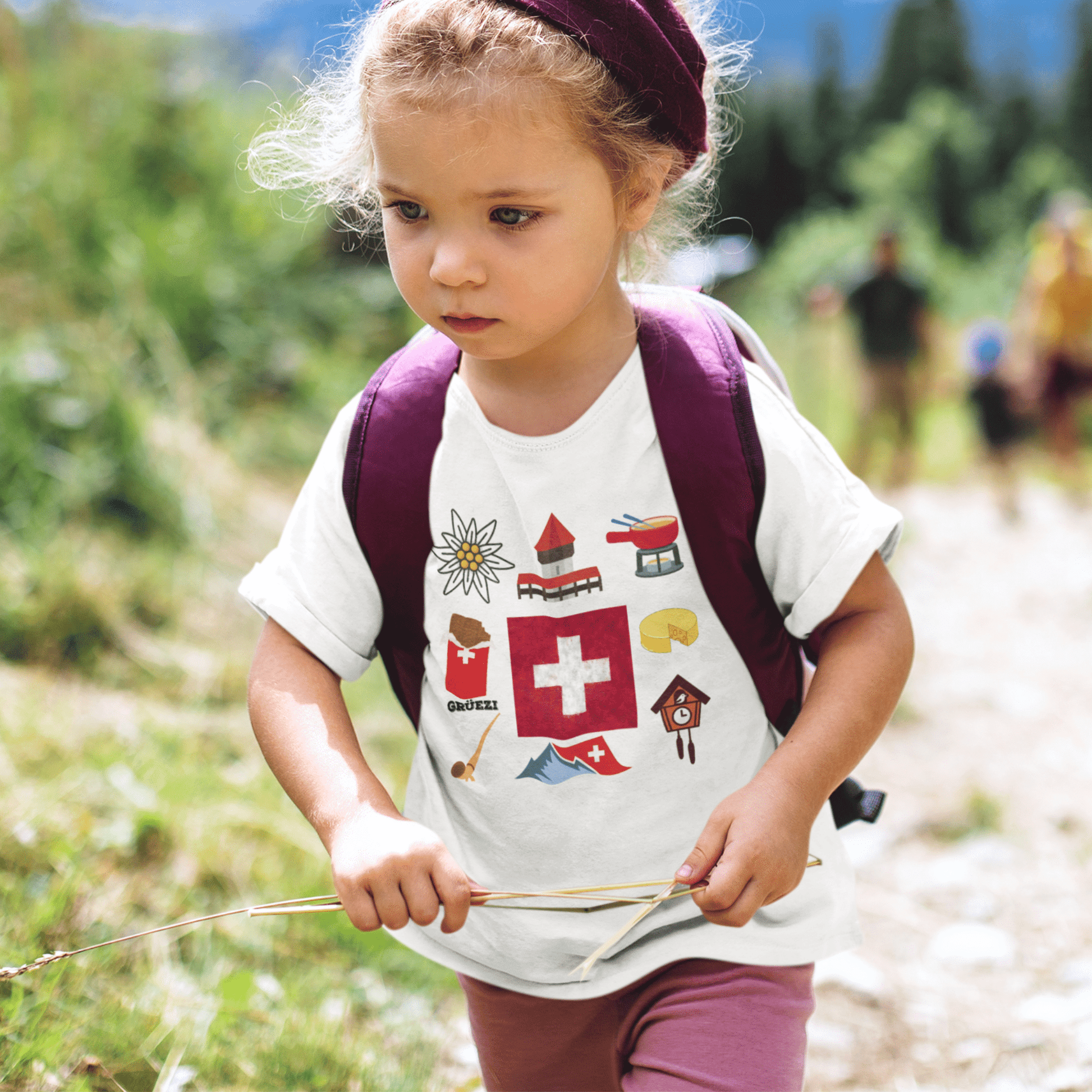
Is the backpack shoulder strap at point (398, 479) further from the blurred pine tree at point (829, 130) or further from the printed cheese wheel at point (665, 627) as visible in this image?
the blurred pine tree at point (829, 130)

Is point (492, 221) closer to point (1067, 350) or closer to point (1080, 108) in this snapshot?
point (1067, 350)

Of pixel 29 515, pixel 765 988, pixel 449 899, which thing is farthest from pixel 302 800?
pixel 29 515

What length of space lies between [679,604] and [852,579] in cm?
23

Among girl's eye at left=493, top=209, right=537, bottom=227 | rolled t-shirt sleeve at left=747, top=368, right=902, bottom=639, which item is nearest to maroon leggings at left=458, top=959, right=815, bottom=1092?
rolled t-shirt sleeve at left=747, top=368, right=902, bottom=639

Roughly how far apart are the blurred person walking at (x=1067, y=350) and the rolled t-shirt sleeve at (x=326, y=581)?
8.49 m

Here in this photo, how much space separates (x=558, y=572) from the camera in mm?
1548

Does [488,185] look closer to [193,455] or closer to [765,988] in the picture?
[765,988]

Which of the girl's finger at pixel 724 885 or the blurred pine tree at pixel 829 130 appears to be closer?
the girl's finger at pixel 724 885

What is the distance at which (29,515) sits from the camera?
13.8 ft

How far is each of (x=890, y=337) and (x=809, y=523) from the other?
8.39 metres

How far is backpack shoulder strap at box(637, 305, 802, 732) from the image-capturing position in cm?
148

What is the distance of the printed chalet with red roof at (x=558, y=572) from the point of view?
5.06 feet

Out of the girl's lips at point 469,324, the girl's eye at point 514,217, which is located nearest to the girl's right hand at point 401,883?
the girl's lips at point 469,324

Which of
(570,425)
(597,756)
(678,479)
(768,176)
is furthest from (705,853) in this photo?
(768,176)
